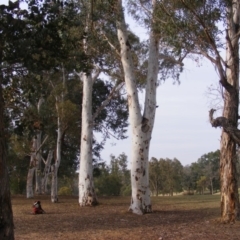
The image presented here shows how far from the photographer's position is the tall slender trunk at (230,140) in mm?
11578

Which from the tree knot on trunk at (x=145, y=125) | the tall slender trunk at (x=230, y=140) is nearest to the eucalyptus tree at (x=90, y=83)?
the tree knot on trunk at (x=145, y=125)

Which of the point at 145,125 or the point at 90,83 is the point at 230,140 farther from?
the point at 90,83

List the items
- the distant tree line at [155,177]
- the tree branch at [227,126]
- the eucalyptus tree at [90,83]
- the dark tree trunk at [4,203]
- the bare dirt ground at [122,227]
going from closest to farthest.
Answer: the dark tree trunk at [4,203] → the bare dirt ground at [122,227] → the tree branch at [227,126] → the eucalyptus tree at [90,83] → the distant tree line at [155,177]

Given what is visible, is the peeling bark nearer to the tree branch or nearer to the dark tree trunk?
the tree branch

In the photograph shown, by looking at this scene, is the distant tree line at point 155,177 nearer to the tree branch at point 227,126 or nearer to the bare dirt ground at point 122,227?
the bare dirt ground at point 122,227

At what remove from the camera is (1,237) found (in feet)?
21.4

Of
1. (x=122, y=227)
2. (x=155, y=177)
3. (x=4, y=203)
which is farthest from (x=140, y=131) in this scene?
(x=155, y=177)

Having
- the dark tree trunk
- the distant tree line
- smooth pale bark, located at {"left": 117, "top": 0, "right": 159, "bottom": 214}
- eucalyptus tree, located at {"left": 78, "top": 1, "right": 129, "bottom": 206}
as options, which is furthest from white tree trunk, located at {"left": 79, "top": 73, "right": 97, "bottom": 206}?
the distant tree line

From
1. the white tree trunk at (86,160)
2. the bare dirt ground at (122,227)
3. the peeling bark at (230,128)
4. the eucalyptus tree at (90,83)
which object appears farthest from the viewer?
the white tree trunk at (86,160)

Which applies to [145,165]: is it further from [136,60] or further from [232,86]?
[136,60]

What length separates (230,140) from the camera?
38.0 ft

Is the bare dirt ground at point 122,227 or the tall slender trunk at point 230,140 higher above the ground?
the tall slender trunk at point 230,140

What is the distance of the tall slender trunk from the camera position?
11578 millimetres

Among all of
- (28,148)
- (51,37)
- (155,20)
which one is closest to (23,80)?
(51,37)
